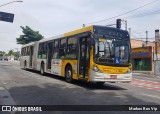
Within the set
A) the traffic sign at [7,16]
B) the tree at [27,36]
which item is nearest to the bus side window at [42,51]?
the traffic sign at [7,16]

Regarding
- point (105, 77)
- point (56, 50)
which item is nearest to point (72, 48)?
point (56, 50)

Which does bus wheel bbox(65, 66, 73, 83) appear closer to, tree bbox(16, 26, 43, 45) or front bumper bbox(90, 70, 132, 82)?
front bumper bbox(90, 70, 132, 82)

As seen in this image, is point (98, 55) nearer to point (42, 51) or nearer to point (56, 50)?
point (56, 50)

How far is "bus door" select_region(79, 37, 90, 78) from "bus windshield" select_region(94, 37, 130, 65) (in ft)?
2.08

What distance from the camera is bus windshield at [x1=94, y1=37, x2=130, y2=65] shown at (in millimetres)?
14562

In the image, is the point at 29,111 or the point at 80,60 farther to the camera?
the point at 80,60

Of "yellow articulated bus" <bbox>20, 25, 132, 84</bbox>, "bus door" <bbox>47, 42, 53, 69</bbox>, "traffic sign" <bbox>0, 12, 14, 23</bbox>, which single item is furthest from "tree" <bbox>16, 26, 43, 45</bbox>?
"yellow articulated bus" <bbox>20, 25, 132, 84</bbox>

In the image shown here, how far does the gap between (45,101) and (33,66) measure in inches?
681

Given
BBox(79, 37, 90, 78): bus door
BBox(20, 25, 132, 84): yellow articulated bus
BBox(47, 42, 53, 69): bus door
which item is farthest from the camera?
BBox(47, 42, 53, 69): bus door

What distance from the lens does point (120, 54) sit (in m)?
15.0

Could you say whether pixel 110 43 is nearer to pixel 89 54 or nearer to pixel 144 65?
pixel 89 54

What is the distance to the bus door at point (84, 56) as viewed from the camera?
15.1 metres

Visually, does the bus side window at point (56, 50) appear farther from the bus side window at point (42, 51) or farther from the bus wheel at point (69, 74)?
the bus side window at point (42, 51)

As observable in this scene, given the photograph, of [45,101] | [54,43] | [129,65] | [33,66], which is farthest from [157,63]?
[45,101]
